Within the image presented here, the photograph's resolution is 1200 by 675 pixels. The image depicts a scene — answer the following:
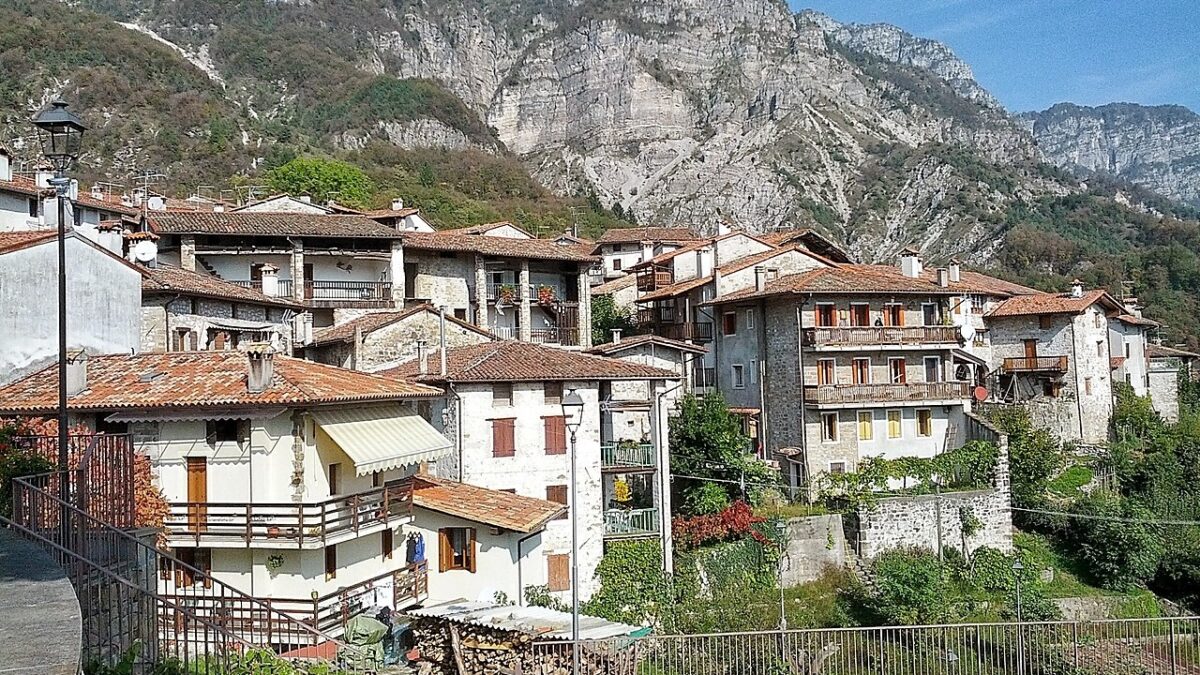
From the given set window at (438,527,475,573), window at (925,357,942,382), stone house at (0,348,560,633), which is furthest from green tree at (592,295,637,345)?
stone house at (0,348,560,633)

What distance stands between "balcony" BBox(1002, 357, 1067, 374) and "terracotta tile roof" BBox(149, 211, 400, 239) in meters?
28.1

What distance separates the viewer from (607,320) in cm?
5434

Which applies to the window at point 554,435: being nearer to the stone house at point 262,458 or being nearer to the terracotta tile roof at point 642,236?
the stone house at point 262,458

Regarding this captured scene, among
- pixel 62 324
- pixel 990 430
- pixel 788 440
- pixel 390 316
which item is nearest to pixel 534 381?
pixel 390 316

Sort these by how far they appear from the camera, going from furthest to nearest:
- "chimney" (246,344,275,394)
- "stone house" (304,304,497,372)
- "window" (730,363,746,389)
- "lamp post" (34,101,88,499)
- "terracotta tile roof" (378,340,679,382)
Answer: "window" (730,363,746,389) < "stone house" (304,304,497,372) < "terracotta tile roof" (378,340,679,382) < "chimney" (246,344,275,394) < "lamp post" (34,101,88,499)

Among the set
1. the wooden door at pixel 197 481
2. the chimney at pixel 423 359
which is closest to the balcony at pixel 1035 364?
the chimney at pixel 423 359

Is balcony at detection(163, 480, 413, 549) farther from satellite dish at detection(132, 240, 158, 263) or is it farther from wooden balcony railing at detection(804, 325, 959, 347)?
wooden balcony railing at detection(804, 325, 959, 347)

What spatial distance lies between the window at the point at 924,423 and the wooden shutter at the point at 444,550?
71.5 feet

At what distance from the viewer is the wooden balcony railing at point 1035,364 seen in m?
45.9

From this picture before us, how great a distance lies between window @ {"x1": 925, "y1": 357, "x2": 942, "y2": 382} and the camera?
136 feet

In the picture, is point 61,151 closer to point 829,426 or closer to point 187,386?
point 187,386

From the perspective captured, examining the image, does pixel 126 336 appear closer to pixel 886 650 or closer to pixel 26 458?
pixel 26 458

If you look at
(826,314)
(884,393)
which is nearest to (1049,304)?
(884,393)

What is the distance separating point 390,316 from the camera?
115ft
